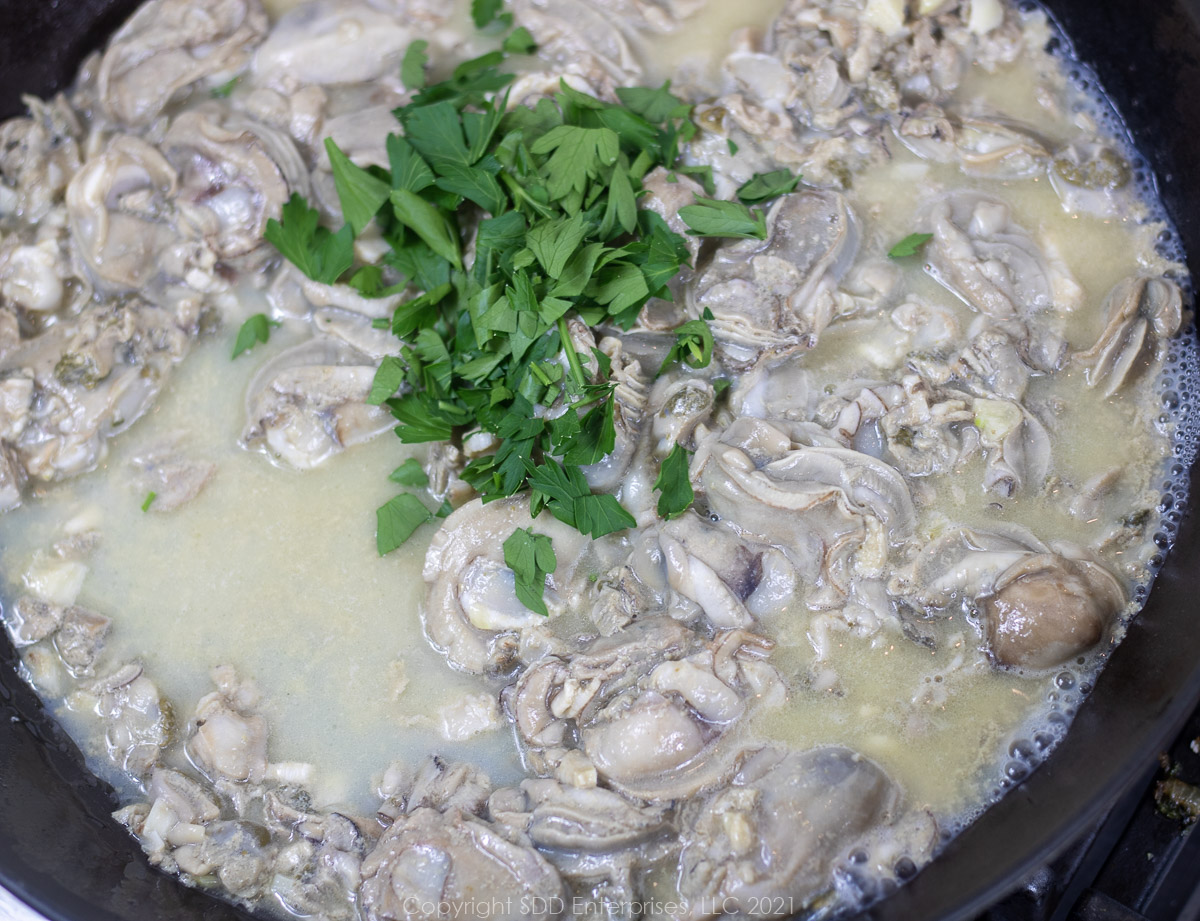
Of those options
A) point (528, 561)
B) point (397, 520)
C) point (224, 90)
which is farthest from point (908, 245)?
point (224, 90)

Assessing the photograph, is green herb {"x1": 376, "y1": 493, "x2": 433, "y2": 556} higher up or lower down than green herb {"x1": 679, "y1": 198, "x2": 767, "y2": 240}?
lower down

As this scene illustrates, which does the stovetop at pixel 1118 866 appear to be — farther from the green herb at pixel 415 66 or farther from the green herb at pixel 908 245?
the green herb at pixel 415 66

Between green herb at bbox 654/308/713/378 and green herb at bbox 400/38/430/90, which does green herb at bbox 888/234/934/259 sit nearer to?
green herb at bbox 654/308/713/378

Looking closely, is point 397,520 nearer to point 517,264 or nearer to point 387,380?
point 387,380

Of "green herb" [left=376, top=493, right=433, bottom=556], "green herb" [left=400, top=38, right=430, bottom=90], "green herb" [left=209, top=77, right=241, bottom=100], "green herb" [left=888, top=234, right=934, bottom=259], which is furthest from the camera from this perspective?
"green herb" [left=209, top=77, right=241, bottom=100]

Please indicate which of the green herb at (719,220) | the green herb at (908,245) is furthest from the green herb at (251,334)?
the green herb at (908,245)

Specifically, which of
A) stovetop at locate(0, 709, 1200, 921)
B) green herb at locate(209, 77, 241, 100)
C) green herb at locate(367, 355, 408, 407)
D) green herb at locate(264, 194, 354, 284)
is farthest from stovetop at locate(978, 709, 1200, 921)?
green herb at locate(209, 77, 241, 100)

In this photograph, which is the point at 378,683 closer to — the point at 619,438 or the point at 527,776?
the point at 527,776
